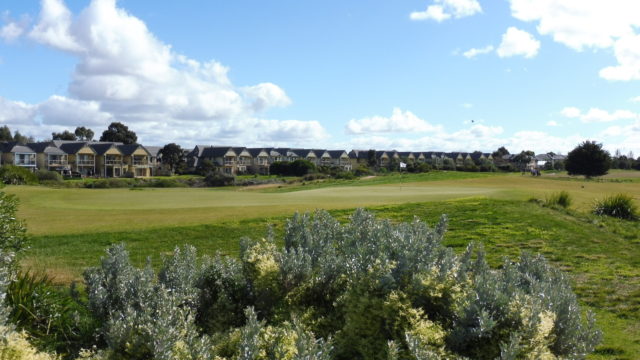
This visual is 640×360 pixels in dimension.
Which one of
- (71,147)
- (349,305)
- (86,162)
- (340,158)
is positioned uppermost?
(71,147)

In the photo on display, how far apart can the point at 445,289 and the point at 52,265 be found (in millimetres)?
11862

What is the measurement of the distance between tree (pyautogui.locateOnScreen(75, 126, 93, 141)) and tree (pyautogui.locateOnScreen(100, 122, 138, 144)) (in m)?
16.1

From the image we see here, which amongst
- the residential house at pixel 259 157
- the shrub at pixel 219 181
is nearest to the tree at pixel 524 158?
the residential house at pixel 259 157

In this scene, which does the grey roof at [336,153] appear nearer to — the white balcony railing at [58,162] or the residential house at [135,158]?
the residential house at [135,158]

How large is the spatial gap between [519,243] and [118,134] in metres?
127

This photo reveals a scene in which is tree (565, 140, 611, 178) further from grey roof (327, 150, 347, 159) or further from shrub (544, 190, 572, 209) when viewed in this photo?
grey roof (327, 150, 347, 159)

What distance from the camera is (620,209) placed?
2591cm

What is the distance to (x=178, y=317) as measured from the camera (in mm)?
5348

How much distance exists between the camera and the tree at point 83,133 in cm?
14175

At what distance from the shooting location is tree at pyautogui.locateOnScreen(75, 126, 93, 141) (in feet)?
465

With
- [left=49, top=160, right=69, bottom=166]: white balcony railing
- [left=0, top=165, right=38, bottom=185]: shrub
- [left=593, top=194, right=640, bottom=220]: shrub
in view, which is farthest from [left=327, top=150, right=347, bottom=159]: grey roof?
[left=593, top=194, right=640, bottom=220]: shrub

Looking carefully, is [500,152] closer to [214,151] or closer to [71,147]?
[214,151]

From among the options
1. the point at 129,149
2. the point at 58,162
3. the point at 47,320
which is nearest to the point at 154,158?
the point at 129,149

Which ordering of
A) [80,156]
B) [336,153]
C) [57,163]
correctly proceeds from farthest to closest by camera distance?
[336,153] → [80,156] → [57,163]
